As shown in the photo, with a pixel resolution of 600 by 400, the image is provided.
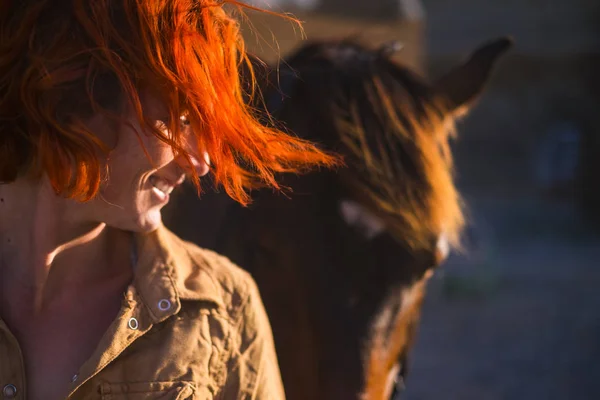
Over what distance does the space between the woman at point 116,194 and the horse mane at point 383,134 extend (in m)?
0.68

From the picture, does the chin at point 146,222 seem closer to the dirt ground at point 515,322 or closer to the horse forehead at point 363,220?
the horse forehead at point 363,220

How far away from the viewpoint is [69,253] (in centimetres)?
127

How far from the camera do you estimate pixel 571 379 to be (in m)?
6.16

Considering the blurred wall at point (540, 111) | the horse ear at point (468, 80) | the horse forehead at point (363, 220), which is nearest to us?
the horse forehead at point (363, 220)

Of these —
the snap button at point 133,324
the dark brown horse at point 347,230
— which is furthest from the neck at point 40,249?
the dark brown horse at point 347,230

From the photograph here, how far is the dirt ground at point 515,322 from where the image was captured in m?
6.12

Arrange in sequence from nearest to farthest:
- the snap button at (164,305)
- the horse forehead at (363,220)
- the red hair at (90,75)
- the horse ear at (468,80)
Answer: the red hair at (90,75), the snap button at (164,305), the horse forehead at (363,220), the horse ear at (468,80)

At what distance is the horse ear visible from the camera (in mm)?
2273

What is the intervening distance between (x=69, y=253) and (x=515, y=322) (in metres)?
7.23

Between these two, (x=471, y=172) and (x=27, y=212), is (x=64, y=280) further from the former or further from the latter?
(x=471, y=172)

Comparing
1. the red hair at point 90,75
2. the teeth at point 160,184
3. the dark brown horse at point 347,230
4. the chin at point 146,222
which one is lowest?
the dark brown horse at point 347,230

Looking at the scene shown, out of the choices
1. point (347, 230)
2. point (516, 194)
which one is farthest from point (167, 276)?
point (516, 194)

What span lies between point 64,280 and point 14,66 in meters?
0.37

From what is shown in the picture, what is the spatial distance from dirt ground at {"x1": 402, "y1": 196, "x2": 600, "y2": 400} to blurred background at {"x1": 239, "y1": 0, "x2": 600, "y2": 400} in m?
0.02
